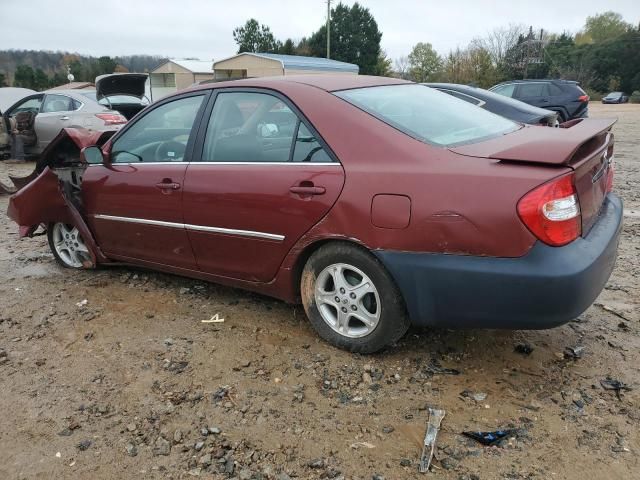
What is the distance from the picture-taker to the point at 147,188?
381 centimetres

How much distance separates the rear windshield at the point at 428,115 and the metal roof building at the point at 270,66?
31.2 meters

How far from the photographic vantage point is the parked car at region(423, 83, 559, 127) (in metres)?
7.58

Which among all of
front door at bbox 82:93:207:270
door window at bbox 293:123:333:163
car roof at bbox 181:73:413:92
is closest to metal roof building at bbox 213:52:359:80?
front door at bbox 82:93:207:270

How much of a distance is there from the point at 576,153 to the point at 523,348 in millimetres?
1191

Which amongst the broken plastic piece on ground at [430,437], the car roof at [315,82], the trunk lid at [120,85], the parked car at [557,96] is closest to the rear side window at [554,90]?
the parked car at [557,96]

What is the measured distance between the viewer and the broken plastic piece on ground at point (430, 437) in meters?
2.25

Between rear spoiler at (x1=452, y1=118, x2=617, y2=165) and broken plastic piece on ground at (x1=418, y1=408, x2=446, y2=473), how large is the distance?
1253mm

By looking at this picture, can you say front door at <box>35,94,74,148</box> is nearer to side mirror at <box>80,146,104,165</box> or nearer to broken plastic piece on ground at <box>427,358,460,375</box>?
side mirror at <box>80,146,104,165</box>

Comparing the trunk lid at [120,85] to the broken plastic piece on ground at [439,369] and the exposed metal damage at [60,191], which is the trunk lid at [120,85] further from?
the broken plastic piece on ground at [439,369]

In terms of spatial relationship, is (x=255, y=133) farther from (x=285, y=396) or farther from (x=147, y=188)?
(x=285, y=396)

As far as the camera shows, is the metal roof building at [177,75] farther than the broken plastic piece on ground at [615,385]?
Yes

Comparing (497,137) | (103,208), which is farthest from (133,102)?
(497,137)

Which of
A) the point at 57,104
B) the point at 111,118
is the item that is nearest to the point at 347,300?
the point at 111,118

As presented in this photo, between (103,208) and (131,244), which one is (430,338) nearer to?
(131,244)
